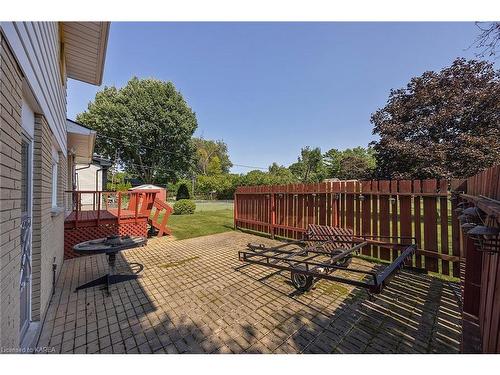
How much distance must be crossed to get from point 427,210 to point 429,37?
3.81m

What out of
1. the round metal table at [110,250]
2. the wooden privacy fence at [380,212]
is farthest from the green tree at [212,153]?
the round metal table at [110,250]

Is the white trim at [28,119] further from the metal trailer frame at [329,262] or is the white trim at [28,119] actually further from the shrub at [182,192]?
the shrub at [182,192]

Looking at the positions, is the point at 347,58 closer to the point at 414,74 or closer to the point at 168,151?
the point at 414,74

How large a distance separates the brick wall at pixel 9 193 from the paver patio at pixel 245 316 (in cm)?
96

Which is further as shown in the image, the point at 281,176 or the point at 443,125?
the point at 281,176

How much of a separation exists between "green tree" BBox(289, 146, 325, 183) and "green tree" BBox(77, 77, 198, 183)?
2687 cm

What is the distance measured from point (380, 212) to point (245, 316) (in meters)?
3.87

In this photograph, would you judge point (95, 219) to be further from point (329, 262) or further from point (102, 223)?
point (329, 262)

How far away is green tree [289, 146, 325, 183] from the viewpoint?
45978 millimetres

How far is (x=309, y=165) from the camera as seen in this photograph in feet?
160

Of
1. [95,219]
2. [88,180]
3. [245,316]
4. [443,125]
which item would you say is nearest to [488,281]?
[245,316]

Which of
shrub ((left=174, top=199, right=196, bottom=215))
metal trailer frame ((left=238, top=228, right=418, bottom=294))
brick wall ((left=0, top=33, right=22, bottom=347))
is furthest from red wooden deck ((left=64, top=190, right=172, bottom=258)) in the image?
shrub ((left=174, top=199, right=196, bottom=215))
